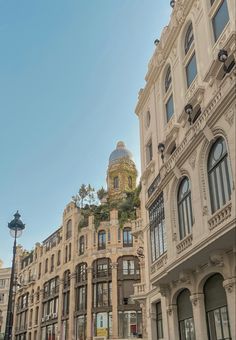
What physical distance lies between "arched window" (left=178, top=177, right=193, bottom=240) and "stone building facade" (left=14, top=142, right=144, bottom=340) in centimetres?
2852

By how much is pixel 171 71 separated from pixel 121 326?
3599cm

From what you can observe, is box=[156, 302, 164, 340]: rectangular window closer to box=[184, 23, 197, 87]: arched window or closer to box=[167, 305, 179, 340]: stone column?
box=[167, 305, 179, 340]: stone column

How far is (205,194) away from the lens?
15.6 metres

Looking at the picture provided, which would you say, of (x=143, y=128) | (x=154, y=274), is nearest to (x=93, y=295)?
(x=143, y=128)

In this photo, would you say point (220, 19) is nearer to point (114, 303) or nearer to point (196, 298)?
point (196, 298)

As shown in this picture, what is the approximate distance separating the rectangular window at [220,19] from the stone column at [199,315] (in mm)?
10790

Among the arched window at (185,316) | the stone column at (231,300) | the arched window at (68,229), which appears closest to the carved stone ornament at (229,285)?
the stone column at (231,300)

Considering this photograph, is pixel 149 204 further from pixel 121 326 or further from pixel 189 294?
pixel 121 326

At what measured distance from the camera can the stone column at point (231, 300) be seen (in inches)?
547

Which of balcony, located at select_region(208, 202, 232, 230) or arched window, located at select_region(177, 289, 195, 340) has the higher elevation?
balcony, located at select_region(208, 202, 232, 230)

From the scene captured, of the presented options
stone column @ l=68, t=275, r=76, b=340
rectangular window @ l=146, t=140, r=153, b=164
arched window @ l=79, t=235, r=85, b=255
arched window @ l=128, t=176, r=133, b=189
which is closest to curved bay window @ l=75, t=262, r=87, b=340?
A: stone column @ l=68, t=275, r=76, b=340

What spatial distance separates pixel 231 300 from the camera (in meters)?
14.1

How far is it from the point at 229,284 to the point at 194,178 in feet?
13.8

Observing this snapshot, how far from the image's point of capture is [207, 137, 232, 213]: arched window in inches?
566
